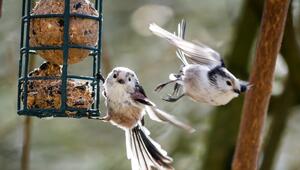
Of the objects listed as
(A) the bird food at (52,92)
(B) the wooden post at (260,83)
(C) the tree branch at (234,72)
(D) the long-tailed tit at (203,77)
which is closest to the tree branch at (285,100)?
(C) the tree branch at (234,72)

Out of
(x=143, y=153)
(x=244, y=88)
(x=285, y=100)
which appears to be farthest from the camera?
(x=285, y=100)

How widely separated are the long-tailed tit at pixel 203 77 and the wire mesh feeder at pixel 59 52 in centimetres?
34

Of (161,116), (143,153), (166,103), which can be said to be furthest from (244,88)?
(166,103)

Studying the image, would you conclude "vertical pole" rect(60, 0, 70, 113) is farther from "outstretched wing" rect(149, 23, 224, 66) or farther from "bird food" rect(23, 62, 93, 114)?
"outstretched wing" rect(149, 23, 224, 66)

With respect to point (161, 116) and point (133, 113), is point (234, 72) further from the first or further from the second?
point (161, 116)

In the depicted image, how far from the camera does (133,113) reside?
3.71m

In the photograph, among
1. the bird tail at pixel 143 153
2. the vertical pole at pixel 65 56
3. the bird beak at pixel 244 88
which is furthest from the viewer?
the bird tail at pixel 143 153

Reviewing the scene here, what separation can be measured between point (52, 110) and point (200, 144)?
6.61 ft

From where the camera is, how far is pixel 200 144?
525cm

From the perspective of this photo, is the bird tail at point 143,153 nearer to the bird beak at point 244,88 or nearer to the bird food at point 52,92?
the bird food at point 52,92

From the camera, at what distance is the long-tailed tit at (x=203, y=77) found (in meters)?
3.47

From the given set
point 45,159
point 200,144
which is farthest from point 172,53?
point 45,159

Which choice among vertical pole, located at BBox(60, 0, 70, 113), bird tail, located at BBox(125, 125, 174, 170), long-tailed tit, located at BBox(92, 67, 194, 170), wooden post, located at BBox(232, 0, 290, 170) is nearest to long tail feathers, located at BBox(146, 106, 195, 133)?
long-tailed tit, located at BBox(92, 67, 194, 170)

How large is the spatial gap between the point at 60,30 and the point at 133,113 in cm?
56
